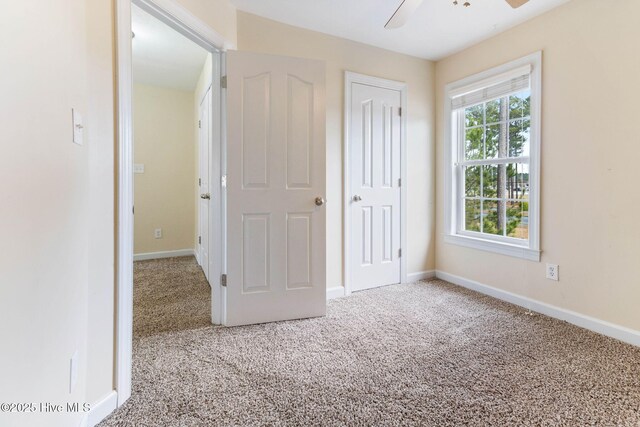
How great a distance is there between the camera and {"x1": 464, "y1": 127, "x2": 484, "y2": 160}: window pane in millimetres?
3168

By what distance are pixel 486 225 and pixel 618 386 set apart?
5.66 ft

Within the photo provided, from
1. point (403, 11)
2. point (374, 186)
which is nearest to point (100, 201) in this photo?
point (403, 11)

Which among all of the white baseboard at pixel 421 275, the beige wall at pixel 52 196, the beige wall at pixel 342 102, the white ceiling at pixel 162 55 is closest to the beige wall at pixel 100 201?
the beige wall at pixel 52 196

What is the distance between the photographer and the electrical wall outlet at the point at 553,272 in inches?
98.2

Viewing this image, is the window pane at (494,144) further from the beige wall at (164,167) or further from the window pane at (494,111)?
the beige wall at (164,167)

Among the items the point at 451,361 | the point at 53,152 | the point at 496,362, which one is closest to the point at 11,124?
the point at 53,152

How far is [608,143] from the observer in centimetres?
218

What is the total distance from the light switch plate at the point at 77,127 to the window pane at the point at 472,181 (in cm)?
318

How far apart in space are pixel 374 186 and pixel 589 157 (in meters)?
1.65

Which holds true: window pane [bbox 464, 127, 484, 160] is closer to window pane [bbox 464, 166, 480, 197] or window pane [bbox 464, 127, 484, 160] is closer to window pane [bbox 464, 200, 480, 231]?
window pane [bbox 464, 166, 480, 197]

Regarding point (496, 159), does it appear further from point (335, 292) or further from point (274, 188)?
point (274, 188)

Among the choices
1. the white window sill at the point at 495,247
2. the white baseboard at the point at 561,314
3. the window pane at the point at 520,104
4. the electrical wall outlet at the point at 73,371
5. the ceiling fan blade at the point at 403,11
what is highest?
the ceiling fan blade at the point at 403,11

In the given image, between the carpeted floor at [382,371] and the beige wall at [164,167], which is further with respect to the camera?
the beige wall at [164,167]

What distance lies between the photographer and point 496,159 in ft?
9.77
